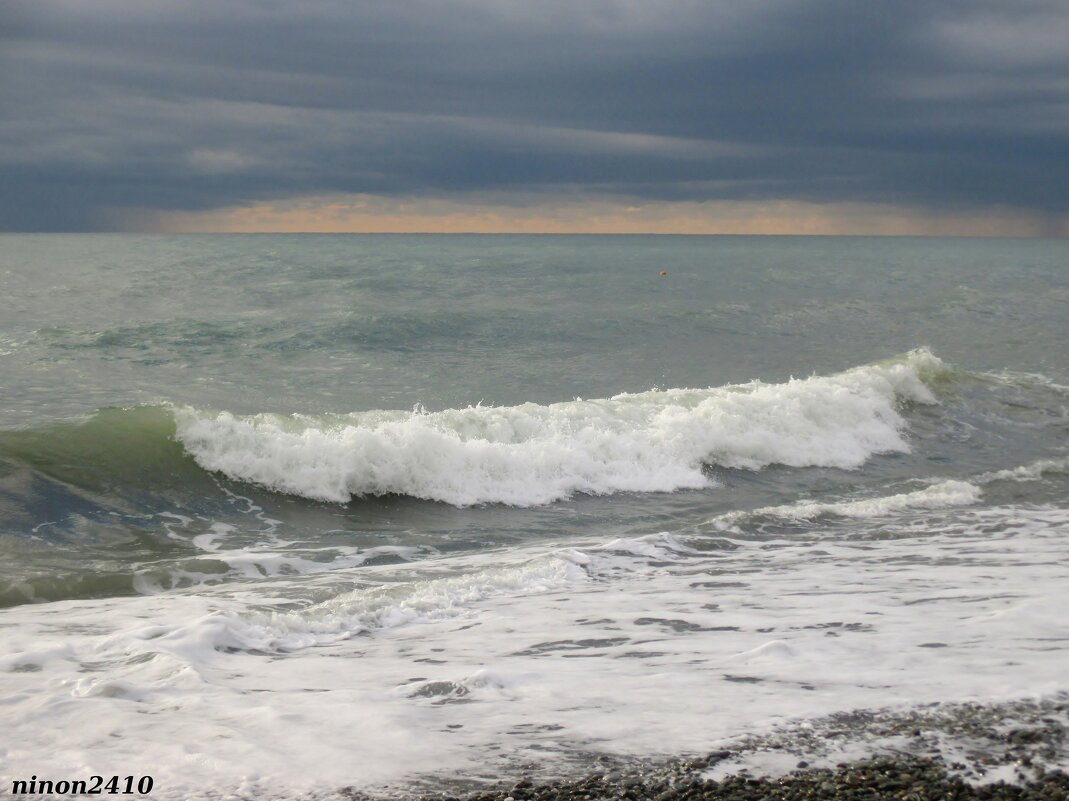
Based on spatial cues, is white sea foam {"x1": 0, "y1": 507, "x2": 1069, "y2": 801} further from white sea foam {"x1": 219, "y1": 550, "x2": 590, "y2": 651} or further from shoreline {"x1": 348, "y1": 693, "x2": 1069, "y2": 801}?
shoreline {"x1": 348, "y1": 693, "x2": 1069, "y2": 801}

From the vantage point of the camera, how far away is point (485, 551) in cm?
1093

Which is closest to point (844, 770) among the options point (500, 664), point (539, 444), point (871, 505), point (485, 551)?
point (500, 664)

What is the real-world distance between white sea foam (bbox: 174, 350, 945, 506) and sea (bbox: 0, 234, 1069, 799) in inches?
2.4

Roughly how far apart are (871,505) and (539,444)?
492 cm

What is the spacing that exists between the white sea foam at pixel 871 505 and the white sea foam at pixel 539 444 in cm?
220

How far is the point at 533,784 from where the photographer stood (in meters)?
4.78

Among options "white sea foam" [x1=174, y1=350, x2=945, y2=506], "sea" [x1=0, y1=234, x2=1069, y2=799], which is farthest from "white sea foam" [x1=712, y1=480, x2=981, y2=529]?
"white sea foam" [x1=174, y1=350, x2=945, y2=506]

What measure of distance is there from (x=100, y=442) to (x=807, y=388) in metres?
12.9

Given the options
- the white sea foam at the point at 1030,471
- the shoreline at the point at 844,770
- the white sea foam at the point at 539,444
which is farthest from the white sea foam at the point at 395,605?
the white sea foam at the point at 1030,471

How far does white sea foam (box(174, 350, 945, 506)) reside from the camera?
13883mm

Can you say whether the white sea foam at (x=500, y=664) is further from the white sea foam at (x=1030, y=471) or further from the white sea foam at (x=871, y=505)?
the white sea foam at (x=1030, y=471)

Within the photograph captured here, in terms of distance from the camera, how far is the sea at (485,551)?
5551 mm

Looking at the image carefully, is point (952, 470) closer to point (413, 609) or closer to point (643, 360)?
point (413, 609)

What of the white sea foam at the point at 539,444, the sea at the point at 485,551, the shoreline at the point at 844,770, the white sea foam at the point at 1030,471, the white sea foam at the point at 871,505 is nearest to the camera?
the shoreline at the point at 844,770
